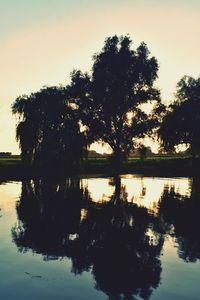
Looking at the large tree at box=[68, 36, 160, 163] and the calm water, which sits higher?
the large tree at box=[68, 36, 160, 163]

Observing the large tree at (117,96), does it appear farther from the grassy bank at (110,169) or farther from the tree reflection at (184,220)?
the tree reflection at (184,220)

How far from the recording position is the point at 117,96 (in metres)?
63.7

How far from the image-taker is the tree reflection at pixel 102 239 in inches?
424

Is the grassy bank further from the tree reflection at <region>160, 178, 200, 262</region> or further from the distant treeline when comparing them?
the tree reflection at <region>160, 178, 200, 262</region>

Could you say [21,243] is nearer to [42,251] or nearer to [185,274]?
[42,251]

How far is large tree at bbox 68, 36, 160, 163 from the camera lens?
6341cm

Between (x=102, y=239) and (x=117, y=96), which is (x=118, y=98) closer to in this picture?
(x=117, y=96)

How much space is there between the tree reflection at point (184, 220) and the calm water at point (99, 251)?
0.11 ft

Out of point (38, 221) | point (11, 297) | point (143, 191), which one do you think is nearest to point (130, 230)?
point (38, 221)

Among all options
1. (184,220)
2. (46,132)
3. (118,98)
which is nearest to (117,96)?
(118,98)

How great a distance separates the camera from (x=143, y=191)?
34969 millimetres

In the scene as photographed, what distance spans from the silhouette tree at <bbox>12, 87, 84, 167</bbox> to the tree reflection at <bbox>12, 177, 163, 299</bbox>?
25446mm

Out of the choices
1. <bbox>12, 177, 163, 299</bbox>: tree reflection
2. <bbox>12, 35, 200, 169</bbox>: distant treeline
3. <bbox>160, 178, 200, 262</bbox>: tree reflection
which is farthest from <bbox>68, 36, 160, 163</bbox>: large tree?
<bbox>12, 177, 163, 299</bbox>: tree reflection

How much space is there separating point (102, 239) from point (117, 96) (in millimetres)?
49585
